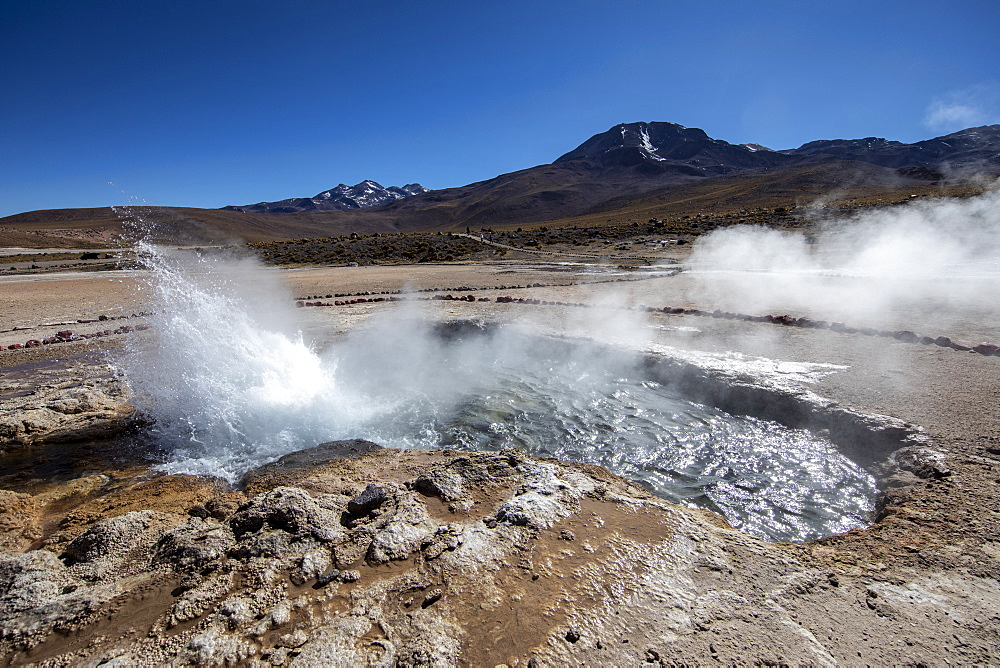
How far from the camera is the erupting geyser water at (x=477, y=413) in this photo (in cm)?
405

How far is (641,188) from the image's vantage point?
110m

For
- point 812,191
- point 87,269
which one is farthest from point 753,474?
point 812,191

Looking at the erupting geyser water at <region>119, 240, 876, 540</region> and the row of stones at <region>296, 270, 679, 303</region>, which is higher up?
the row of stones at <region>296, 270, 679, 303</region>

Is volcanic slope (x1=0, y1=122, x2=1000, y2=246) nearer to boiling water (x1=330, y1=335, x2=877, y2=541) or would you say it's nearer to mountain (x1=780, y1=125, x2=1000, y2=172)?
mountain (x1=780, y1=125, x2=1000, y2=172)

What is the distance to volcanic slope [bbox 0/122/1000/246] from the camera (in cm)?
6275

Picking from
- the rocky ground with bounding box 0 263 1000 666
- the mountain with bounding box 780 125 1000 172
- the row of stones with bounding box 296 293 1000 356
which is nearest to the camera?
the rocky ground with bounding box 0 263 1000 666

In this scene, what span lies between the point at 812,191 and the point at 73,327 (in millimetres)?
73718

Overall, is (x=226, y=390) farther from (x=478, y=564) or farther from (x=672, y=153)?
(x=672, y=153)

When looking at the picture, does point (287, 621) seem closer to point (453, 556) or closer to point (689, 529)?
point (453, 556)

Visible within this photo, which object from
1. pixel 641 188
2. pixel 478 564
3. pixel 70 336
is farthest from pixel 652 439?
pixel 641 188

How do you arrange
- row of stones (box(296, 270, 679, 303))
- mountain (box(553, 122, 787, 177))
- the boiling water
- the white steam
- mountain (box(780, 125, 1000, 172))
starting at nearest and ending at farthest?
the boiling water → the white steam → row of stones (box(296, 270, 679, 303)) → mountain (box(780, 125, 1000, 172)) → mountain (box(553, 122, 787, 177))

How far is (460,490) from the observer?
331 centimetres

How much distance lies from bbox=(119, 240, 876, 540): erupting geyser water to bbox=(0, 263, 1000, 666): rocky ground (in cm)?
51

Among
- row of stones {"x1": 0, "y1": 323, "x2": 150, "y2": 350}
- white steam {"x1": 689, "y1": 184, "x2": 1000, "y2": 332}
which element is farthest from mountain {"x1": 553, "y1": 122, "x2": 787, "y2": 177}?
row of stones {"x1": 0, "y1": 323, "x2": 150, "y2": 350}
